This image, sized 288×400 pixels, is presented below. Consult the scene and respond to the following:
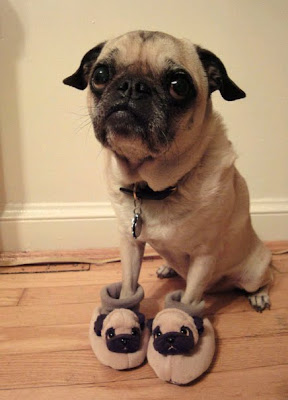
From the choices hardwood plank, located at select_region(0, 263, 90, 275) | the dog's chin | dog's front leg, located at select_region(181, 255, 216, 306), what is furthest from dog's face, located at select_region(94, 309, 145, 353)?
hardwood plank, located at select_region(0, 263, 90, 275)

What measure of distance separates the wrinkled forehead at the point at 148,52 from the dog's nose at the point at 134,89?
0.24 feet

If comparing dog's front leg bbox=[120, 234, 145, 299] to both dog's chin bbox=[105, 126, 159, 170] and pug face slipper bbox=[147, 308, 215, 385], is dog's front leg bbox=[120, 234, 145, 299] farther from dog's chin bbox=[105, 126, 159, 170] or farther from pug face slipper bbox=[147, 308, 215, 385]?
dog's chin bbox=[105, 126, 159, 170]

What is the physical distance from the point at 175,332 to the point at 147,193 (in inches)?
17.5

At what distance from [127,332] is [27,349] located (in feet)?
1.22

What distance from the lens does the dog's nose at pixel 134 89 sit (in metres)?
0.88

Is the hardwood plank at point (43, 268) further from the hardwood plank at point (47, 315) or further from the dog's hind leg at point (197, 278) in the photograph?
the dog's hind leg at point (197, 278)

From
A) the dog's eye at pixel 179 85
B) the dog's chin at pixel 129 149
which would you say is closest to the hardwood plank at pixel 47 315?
the dog's chin at pixel 129 149

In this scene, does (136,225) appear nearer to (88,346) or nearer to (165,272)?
(88,346)

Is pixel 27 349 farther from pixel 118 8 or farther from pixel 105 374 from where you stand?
pixel 118 8

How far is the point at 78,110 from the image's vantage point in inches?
64.3

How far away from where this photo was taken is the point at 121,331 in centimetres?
102

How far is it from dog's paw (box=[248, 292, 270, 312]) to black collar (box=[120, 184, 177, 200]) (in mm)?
671

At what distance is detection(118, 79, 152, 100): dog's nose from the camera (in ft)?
2.89

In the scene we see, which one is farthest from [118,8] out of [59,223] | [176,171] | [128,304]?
[128,304]
